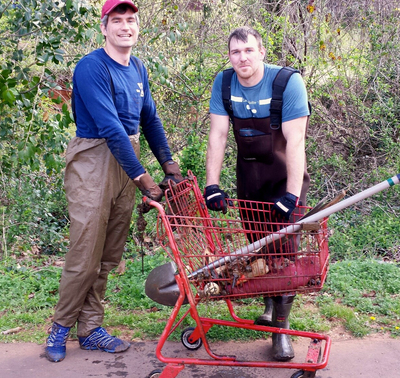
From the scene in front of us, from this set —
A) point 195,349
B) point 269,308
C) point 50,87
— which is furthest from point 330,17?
point 195,349

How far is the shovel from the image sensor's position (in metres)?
3.04

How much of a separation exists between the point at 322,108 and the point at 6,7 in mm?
5019

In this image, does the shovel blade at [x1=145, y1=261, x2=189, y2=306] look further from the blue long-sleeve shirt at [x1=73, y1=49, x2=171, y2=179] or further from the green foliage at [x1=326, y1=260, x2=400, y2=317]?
the green foliage at [x1=326, y1=260, x2=400, y2=317]

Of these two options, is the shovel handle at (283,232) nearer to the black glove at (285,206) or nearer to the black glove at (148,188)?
the black glove at (285,206)

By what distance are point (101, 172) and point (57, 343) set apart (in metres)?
1.37

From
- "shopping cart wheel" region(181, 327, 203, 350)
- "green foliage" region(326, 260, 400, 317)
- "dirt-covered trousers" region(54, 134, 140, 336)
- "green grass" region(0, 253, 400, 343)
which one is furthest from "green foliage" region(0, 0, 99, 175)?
"green foliage" region(326, 260, 400, 317)

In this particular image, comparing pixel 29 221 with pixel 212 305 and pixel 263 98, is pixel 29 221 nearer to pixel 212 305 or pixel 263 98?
pixel 212 305

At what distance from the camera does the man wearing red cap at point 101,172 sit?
3.51 metres

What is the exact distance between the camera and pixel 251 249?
3.23 meters

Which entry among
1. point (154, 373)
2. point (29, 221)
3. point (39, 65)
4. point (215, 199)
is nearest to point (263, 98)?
point (215, 199)

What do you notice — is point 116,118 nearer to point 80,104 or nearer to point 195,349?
point 80,104

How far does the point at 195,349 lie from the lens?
3.99 metres

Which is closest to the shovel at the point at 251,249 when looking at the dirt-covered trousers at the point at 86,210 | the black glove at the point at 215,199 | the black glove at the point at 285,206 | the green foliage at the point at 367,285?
the black glove at the point at 285,206

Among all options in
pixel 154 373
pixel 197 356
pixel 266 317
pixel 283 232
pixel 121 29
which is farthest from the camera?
pixel 266 317
